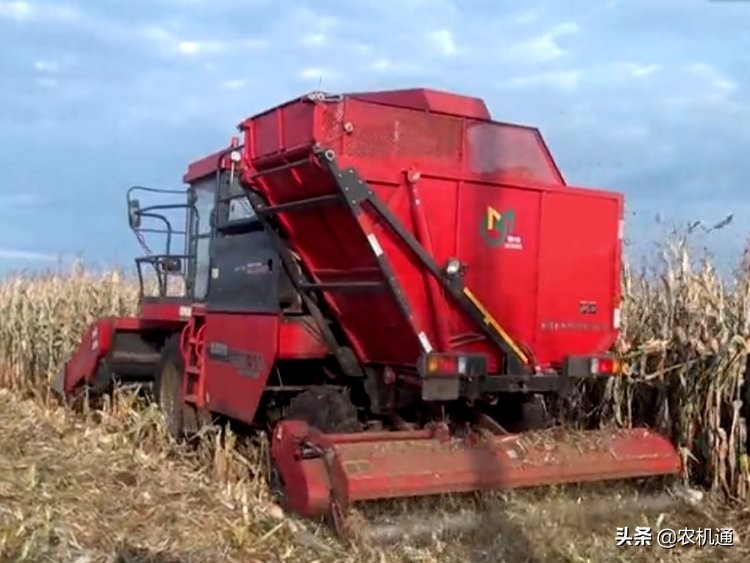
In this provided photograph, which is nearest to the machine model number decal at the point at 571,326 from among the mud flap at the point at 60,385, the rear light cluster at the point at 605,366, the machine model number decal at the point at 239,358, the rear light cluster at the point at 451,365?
the rear light cluster at the point at 605,366

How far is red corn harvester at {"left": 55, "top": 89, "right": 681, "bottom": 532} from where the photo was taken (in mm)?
5246

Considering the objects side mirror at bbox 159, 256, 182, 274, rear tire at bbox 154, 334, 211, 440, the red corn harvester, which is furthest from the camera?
side mirror at bbox 159, 256, 182, 274

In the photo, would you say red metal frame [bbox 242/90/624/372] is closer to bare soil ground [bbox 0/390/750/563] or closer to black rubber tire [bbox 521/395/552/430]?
black rubber tire [bbox 521/395/552/430]

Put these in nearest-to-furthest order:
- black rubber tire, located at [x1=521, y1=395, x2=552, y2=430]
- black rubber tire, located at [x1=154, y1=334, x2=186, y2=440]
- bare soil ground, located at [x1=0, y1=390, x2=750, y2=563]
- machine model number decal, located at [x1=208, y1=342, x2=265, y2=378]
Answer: bare soil ground, located at [x1=0, y1=390, x2=750, y2=563], machine model number decal, located at [x1=208, y1=342, x2=265, y2=378], black rubber tire, located at [x1=521, y1=395, x2=552, y2=430], black rubber tire, located at [x1=154, y1=334, x2=186, y2=440]

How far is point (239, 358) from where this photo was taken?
643 centimetres

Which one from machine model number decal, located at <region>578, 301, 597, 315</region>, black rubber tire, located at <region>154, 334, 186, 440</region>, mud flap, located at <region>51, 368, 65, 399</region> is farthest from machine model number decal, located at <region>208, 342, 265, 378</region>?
mud flap, located at <region>51, 368, 65, 399</region>

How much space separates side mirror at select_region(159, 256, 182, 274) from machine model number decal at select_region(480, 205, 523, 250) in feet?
11.8

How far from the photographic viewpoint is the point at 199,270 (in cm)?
787

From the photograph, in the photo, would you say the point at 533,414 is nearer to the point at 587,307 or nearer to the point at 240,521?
the point at 587,307

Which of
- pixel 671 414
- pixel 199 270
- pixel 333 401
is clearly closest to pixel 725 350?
pixel 671 414

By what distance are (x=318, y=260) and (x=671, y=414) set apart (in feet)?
8.72

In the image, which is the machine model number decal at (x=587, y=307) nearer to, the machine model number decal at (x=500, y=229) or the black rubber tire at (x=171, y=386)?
the machine model number decal at (x=500, y=229)

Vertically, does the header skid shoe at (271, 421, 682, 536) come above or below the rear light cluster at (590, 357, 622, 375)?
below

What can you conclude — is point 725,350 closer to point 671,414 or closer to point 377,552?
point 671,414
